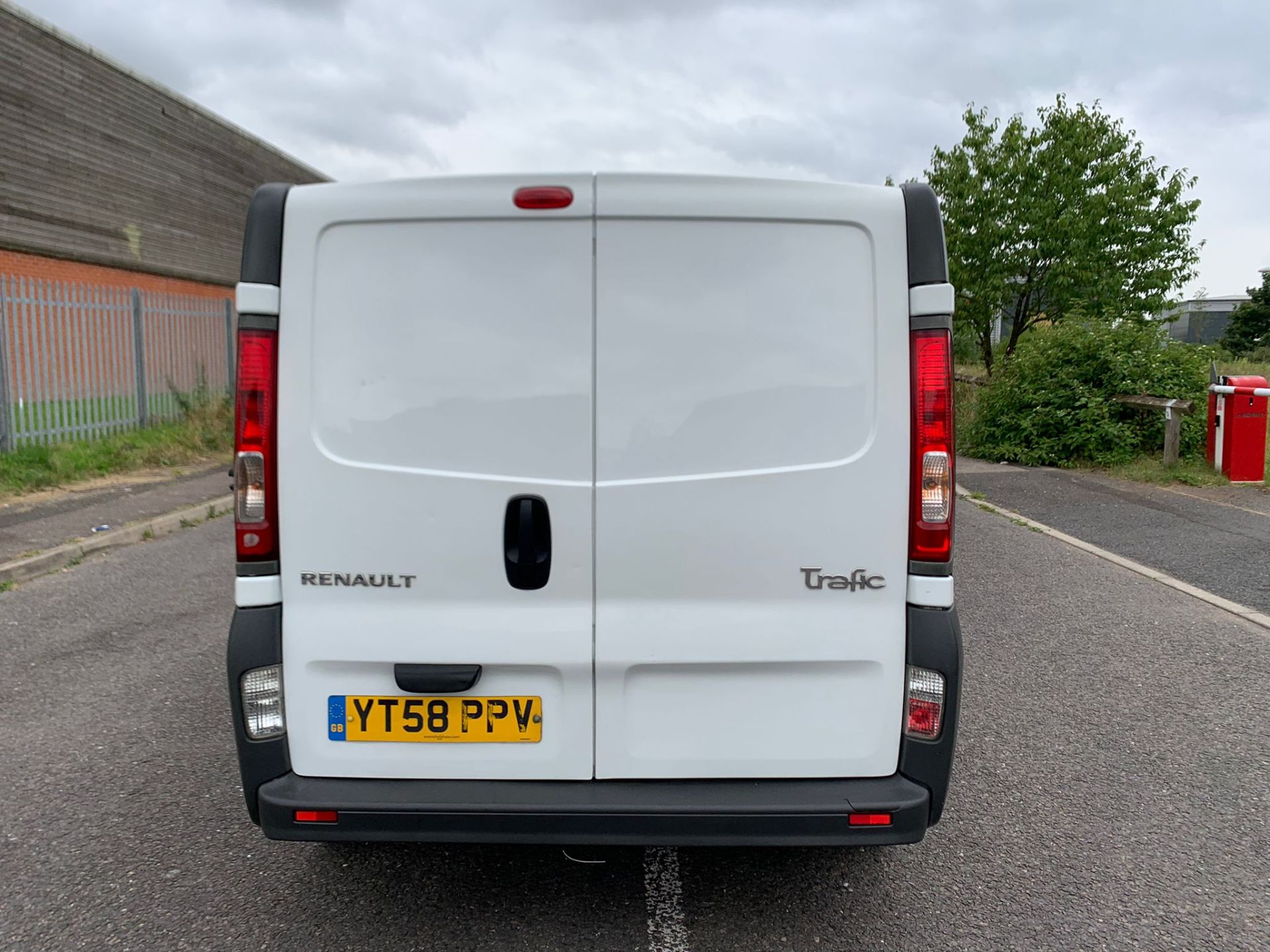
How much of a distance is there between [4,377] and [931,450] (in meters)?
12.1

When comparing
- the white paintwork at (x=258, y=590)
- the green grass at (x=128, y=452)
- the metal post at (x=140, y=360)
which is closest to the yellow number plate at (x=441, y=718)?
the white paintwork at (x=258, y=590)

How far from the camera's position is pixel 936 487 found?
2619mm

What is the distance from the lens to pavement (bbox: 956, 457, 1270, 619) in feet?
24.6

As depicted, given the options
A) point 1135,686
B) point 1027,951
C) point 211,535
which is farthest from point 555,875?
point 211,535

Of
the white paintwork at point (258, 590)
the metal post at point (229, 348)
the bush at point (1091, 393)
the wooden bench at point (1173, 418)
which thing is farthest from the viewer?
the metal post at point (229, 348)

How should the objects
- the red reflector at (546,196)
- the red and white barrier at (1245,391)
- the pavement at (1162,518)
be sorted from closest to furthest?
the red reflector at (546,196)
the pavement at (1162,518)
the red and white barrier at (1245,391)

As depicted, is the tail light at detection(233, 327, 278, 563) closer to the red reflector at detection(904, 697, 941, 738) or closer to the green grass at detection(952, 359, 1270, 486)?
the red reflector at detection(904, 697, 941, 738)

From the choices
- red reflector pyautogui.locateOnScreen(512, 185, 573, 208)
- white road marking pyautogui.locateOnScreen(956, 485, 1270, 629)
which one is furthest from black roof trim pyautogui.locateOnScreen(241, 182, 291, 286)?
white road marking pyautogui.locateOnScreen(956, 485, 1270, 629)

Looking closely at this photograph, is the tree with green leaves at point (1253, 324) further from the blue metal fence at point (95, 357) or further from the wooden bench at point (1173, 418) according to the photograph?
the blue metal fence at point (95, 357)

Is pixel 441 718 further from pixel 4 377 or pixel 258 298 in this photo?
pixel 4 377

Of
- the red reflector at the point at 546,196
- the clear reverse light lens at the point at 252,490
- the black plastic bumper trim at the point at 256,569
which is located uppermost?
the red reflector at the point at 546,196

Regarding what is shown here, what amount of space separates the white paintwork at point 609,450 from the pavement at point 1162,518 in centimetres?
537

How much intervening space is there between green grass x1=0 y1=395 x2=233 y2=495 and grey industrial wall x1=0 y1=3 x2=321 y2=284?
15.9ft

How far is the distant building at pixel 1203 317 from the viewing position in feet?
70.7
